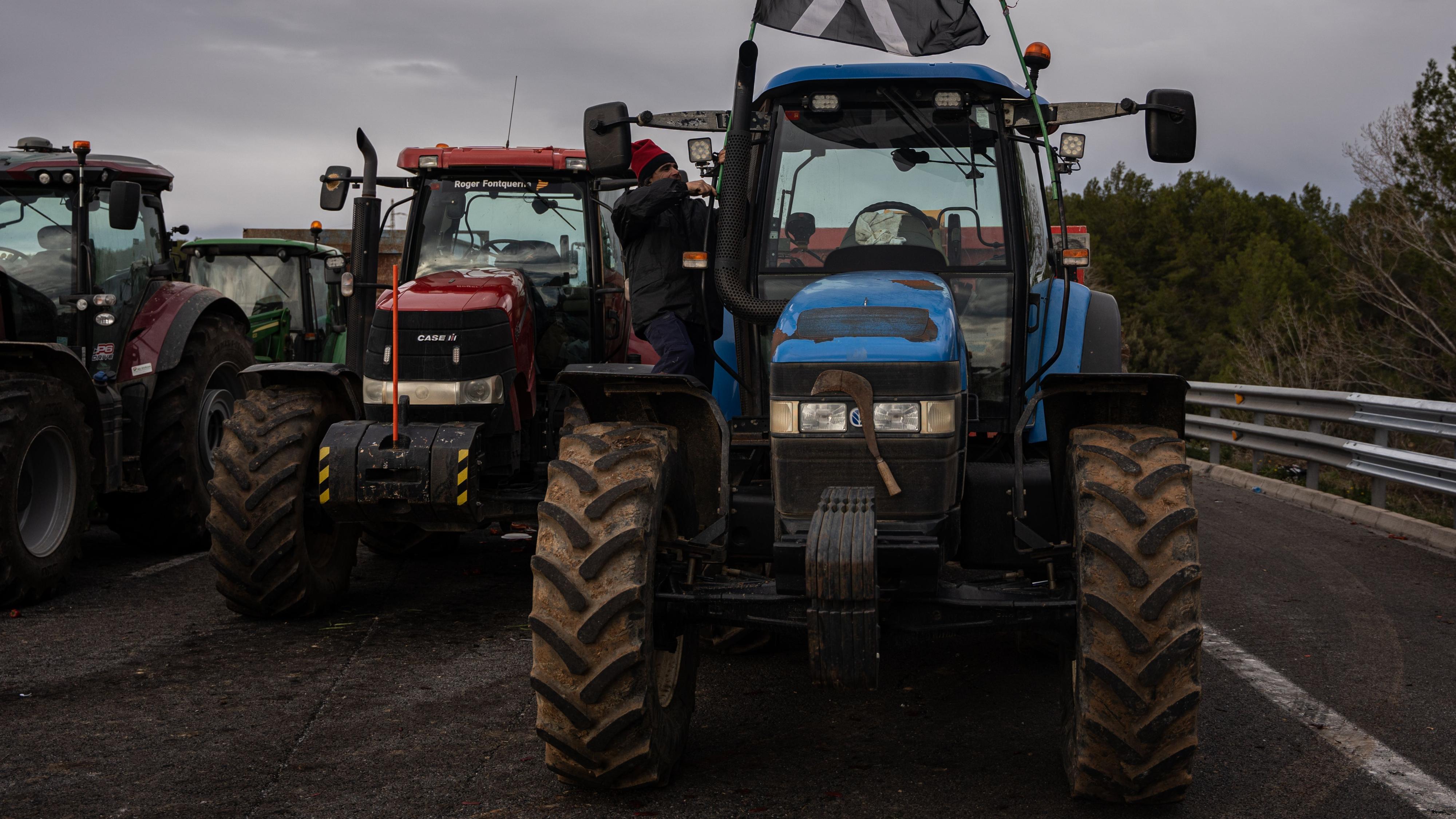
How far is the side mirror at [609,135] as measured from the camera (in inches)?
204

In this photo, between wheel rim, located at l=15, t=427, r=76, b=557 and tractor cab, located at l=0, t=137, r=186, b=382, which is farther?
tractor cab, located at l=0, t=137, r=186, b=382

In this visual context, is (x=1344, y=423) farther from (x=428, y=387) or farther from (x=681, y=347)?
(x=428, y=387)

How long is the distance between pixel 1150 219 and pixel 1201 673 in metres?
48.0

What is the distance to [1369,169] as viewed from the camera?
91.5 ft

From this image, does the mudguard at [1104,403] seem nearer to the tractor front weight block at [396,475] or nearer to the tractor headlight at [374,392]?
the tractor front weight block at [396,475]

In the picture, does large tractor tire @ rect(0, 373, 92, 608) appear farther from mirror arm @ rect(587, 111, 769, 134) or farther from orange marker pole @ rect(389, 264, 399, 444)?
mirror arm @ rect(587, 111, 769, 134)

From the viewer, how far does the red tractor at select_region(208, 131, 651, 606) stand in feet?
21.1

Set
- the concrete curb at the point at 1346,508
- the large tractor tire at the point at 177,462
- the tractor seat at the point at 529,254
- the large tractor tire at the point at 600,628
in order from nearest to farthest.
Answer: the large tractor tire at the point at 600,628 < the tractor seat at the point at 529,254 < the large tractor tire at the point at 177,462 < the concrete curb at the point at 1346,508

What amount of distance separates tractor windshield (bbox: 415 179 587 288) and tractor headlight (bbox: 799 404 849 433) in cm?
449

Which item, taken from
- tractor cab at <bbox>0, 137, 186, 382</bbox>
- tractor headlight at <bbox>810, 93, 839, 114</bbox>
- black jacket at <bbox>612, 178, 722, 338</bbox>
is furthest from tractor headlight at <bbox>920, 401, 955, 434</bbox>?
tractor cab at <bbox>0, 137, 186, 382</bbox>

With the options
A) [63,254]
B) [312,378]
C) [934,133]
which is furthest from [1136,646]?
[63,254]

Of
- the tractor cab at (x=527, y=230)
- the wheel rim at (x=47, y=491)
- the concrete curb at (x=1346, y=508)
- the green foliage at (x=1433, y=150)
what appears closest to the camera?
the wheel rim at (x=47, y=491)

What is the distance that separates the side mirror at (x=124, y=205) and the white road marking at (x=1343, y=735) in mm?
6963

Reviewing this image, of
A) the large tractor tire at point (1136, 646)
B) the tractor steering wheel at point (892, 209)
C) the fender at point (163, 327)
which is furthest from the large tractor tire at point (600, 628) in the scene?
the fender at point (163, 327)
